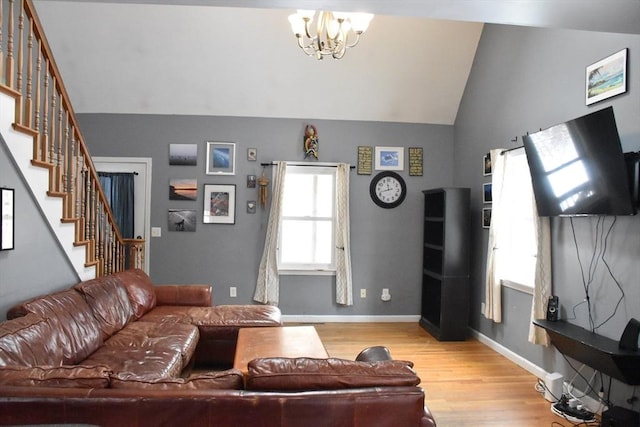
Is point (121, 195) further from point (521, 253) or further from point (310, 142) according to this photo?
point (521, 253)

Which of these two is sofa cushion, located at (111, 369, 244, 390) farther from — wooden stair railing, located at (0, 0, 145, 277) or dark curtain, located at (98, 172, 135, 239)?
dark curtain, located at (98, 172, 135, 239)

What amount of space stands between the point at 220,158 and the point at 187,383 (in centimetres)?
408

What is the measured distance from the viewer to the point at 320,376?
62.2 inches

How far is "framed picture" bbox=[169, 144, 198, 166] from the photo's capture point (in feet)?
17.4

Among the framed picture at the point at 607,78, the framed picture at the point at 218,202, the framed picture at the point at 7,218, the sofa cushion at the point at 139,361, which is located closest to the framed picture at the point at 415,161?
the framed picture at the point at 218,202

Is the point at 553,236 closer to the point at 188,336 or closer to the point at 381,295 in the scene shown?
the point at 381,295

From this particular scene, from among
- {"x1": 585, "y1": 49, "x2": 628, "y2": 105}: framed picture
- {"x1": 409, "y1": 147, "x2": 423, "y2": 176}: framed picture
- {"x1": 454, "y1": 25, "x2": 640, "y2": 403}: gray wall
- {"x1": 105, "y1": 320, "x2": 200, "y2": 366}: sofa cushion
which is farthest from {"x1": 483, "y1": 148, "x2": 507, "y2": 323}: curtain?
{"x1": 105, "y1": 320, "x2": 200, "y2": 366}: sofa cushion

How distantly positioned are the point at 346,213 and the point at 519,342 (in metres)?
2.43

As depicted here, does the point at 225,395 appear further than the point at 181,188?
No

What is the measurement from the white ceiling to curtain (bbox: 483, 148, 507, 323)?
4.87ft

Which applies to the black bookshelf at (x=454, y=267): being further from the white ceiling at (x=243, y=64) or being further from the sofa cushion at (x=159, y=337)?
the sofa cushion at (x=159, y=337)

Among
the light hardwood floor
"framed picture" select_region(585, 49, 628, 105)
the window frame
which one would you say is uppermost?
"framed picture" select_region(585, 49, 628, 105)

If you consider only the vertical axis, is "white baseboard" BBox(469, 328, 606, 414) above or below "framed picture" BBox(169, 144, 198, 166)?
below

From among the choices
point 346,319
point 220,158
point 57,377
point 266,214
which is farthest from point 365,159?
point 57,377
